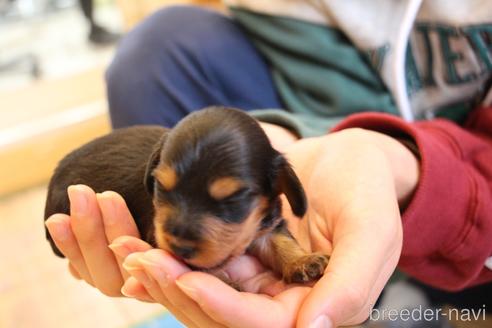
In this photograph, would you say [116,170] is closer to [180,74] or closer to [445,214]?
[180,74]

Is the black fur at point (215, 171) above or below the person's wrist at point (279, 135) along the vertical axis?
above

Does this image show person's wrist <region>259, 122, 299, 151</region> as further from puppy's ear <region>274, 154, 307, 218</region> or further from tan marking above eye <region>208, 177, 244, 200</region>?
tan marking above eye <region>208, 177, 244, 200</region>

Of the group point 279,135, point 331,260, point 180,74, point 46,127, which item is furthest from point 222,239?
point 46,127

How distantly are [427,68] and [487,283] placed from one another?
56 cm

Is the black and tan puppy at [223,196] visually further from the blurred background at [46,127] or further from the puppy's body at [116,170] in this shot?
the blurred background at [46,127]

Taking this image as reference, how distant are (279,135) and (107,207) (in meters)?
0.48

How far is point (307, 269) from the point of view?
869 mm

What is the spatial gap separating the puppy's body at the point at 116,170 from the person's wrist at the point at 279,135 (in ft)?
0.81

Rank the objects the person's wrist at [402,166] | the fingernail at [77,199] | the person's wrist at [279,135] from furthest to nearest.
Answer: the person's wrist at [279,135]
the person's wrist at [402,166]
the fingernail at [77,199]

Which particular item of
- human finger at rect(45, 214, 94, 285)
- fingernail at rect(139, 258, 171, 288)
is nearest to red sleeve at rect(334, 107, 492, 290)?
fingernail at rect(139, 258, 171, 288)

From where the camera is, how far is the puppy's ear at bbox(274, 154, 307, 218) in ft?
2.94

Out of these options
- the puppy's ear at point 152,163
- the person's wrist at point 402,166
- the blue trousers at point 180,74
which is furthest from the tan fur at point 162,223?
the blue trousers at point 180,74

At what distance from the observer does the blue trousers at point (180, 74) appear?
143cm

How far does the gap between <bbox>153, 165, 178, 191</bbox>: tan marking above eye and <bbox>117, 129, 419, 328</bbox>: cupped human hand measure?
0.10 m
